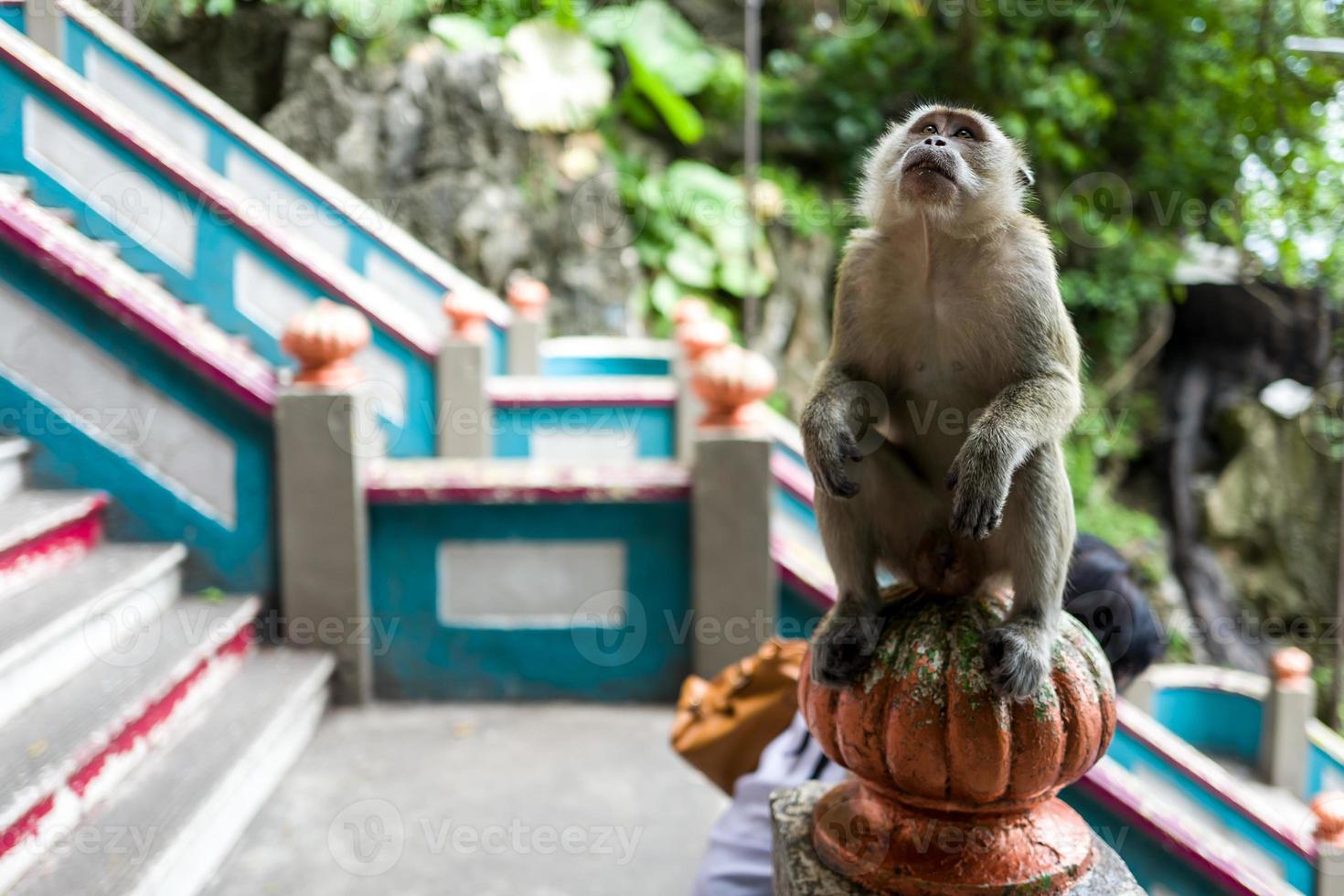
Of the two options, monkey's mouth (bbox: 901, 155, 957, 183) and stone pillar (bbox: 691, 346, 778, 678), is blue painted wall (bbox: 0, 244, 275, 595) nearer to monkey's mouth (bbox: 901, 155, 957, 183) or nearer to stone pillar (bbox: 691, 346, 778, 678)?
stone pillar (bbox: 691, 346, 778, 678)

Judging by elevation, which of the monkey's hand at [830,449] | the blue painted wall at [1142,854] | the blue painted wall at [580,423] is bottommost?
the blue painted wall at [1142,854]

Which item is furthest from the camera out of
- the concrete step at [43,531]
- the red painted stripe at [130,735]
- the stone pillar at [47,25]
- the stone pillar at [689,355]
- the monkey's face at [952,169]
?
the stone pillar at [689,355]

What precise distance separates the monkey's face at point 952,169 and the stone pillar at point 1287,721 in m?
5.32

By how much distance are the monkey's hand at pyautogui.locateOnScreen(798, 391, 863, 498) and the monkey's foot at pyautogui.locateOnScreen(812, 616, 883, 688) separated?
0.69 feet

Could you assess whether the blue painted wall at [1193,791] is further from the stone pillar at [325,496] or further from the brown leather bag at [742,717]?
the stone pillar at [325,496]

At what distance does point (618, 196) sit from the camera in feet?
34.8

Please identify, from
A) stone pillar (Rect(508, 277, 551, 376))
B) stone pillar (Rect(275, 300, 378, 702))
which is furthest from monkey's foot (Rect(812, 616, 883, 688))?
stone pillar (Rect(508, 277, 551, 376))

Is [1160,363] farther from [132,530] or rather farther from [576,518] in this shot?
[132,530]

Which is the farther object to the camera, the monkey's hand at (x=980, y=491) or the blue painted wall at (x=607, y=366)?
the blue painted wall at (x=607, y=366)

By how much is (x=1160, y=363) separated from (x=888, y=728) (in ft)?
41.6

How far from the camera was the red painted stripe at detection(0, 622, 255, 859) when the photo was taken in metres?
2.60

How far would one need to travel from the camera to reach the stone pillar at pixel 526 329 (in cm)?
725

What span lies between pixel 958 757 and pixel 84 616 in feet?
9.73

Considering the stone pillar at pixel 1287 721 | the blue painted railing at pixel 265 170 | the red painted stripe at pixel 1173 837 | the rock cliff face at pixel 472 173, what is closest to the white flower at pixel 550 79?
the rock cliff face at pixel 472 173
